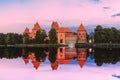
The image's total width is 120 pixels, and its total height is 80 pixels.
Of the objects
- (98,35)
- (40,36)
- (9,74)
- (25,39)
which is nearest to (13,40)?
(25,39)

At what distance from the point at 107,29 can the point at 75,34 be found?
106ft

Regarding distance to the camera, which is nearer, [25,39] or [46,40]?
[46,40]

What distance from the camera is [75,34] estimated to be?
14300cm

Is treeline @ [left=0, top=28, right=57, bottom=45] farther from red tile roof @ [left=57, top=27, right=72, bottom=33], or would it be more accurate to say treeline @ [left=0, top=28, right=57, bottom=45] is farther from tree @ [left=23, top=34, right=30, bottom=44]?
red tile roof @ [left=57, top=27, right=72, bottom=33]

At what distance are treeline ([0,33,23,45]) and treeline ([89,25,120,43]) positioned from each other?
33517mm

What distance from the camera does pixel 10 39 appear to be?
134250 millimetres

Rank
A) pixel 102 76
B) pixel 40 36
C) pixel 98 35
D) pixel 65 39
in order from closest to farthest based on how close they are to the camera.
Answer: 1. pixel 102 76
2. pixel 98 35
3. pixel 40 36
4. pixel 65 39

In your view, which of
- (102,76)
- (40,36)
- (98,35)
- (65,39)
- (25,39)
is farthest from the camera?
(65,39)

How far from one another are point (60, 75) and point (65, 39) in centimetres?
11101

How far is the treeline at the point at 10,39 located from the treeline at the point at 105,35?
33.5 m

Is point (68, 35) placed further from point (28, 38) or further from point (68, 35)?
point (28, 38)

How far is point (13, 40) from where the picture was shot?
5285 inches

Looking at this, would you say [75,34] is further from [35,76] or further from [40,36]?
[35,76]

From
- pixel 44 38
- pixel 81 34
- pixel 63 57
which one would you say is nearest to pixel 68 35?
pixel 81 34
